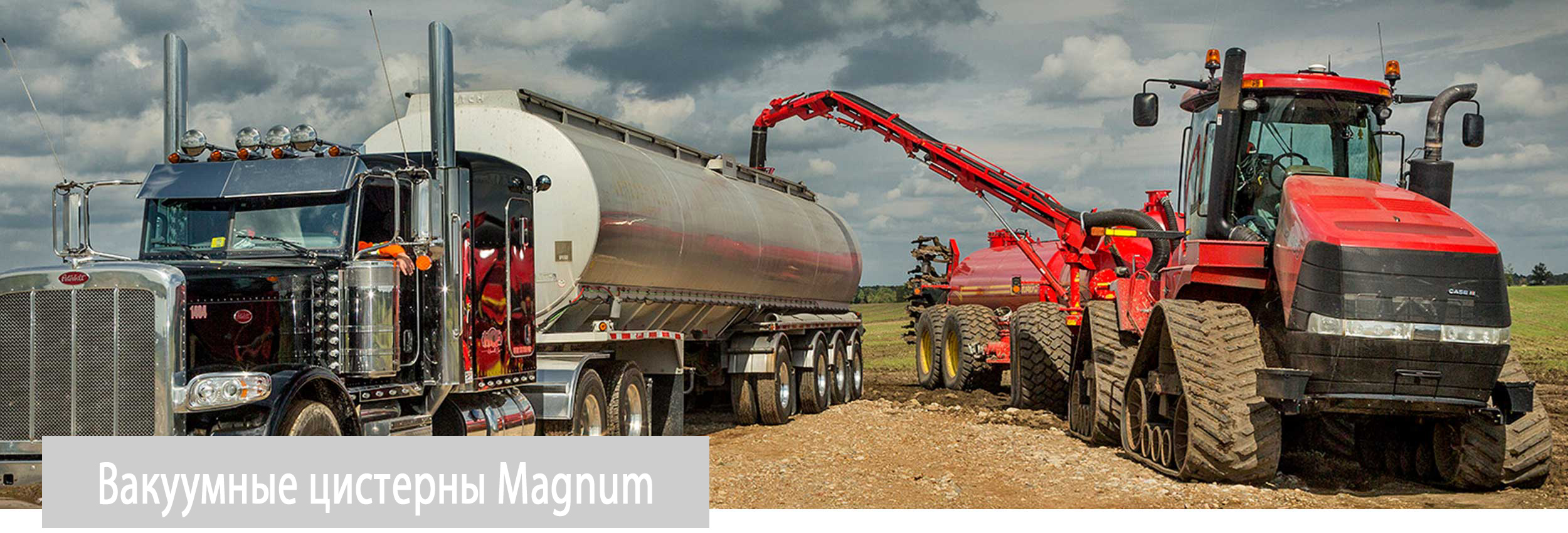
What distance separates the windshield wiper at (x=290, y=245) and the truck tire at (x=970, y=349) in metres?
14.9

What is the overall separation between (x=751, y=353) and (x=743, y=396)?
1.88ft

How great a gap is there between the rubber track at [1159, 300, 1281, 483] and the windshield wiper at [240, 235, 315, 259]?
641 centimetres

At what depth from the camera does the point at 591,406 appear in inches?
523

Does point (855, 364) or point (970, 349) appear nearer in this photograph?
point (855, 364)

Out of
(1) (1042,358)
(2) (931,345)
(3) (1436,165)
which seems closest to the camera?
(3) (1436,165)

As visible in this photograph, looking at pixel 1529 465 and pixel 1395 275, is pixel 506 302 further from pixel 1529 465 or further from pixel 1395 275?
pixel 1529 465

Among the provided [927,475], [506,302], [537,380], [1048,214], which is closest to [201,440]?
[506,302]

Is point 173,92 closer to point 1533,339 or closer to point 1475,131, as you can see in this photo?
point 1475,131

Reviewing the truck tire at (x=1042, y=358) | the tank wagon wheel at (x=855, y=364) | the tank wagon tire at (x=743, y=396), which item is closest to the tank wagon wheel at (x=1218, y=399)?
the truck tire at (x=1042, y=358)

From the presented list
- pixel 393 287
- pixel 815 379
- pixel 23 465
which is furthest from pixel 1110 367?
pixel 23 465

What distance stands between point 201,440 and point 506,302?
421 cm

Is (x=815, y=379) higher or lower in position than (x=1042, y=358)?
lower

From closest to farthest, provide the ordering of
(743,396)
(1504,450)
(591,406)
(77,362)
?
(77,362), (1504,450), (591,406), (743,396)

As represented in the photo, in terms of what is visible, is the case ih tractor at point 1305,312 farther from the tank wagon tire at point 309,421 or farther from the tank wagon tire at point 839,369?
the tank wagon tire at point 839,369
